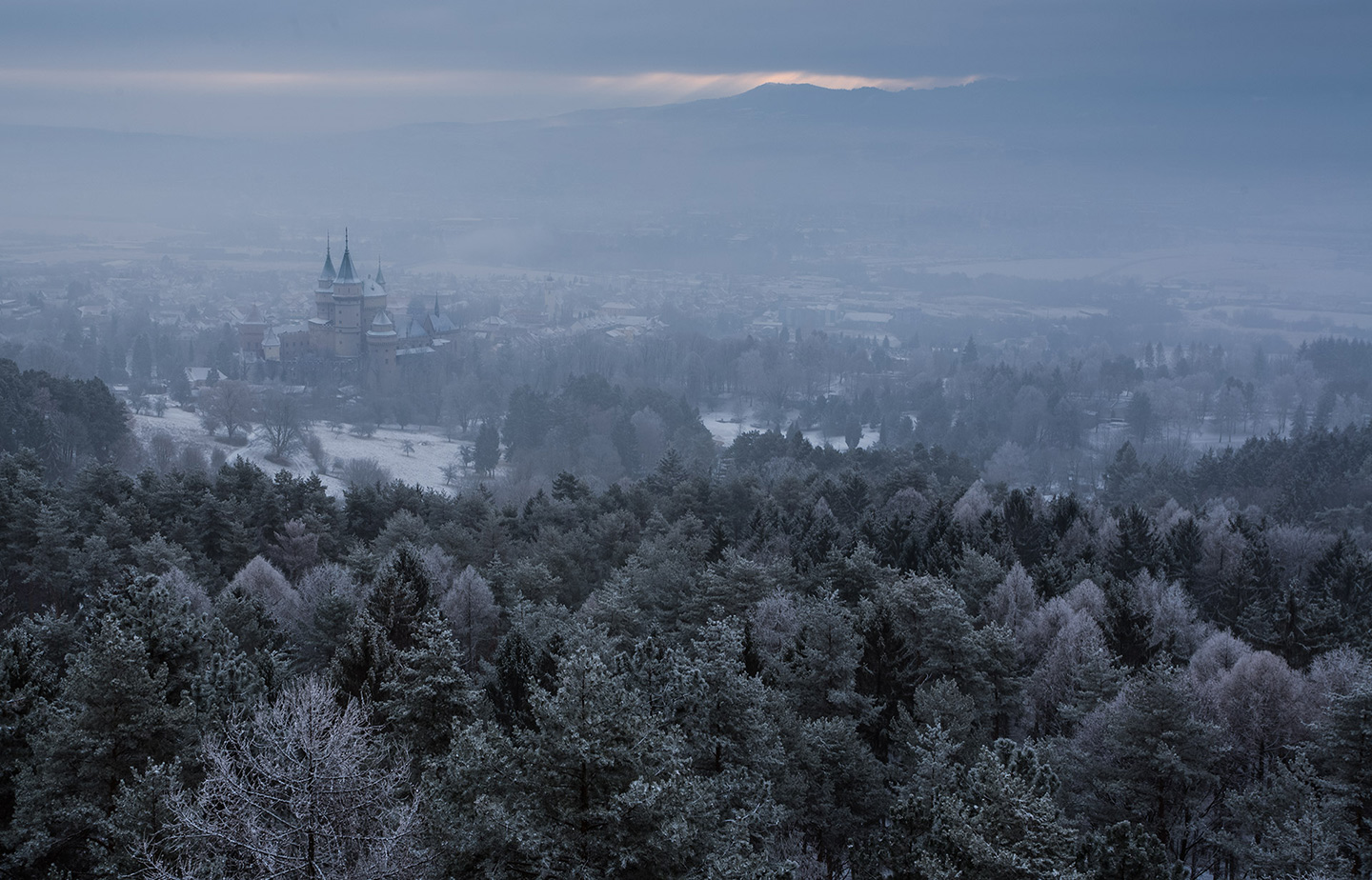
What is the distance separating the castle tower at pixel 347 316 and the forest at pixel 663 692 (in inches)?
2531

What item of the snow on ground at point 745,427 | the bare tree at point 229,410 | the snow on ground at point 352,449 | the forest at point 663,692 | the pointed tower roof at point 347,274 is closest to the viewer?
the forest at point 663,692

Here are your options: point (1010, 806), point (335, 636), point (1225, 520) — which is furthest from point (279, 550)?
point (1225, 520)

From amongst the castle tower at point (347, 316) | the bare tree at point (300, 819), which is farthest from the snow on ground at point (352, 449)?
the bare tree at point (300, 819)

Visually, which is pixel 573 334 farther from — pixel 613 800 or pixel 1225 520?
pixel 613 800

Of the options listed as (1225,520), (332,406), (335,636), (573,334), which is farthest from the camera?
(573,334)

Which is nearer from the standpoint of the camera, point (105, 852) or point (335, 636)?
point (105, 852)

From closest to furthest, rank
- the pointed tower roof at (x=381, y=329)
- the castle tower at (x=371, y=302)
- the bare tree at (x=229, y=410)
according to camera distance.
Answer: the bare tree at (x=229, y=410) → the pointed tower roof at (x=381, y=329) → the castle tower at (x=371, y=302)

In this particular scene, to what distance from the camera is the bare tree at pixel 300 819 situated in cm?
923

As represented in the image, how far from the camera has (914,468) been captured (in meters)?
45.2

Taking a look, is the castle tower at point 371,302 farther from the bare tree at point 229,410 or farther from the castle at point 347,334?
the bare tree at point 229,410

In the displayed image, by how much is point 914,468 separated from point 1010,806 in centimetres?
3473

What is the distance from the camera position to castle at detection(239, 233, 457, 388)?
96.6 metres

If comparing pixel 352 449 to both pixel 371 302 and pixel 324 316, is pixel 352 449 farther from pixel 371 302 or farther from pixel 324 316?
pixel 324 316

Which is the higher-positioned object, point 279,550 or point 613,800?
point 613,800
